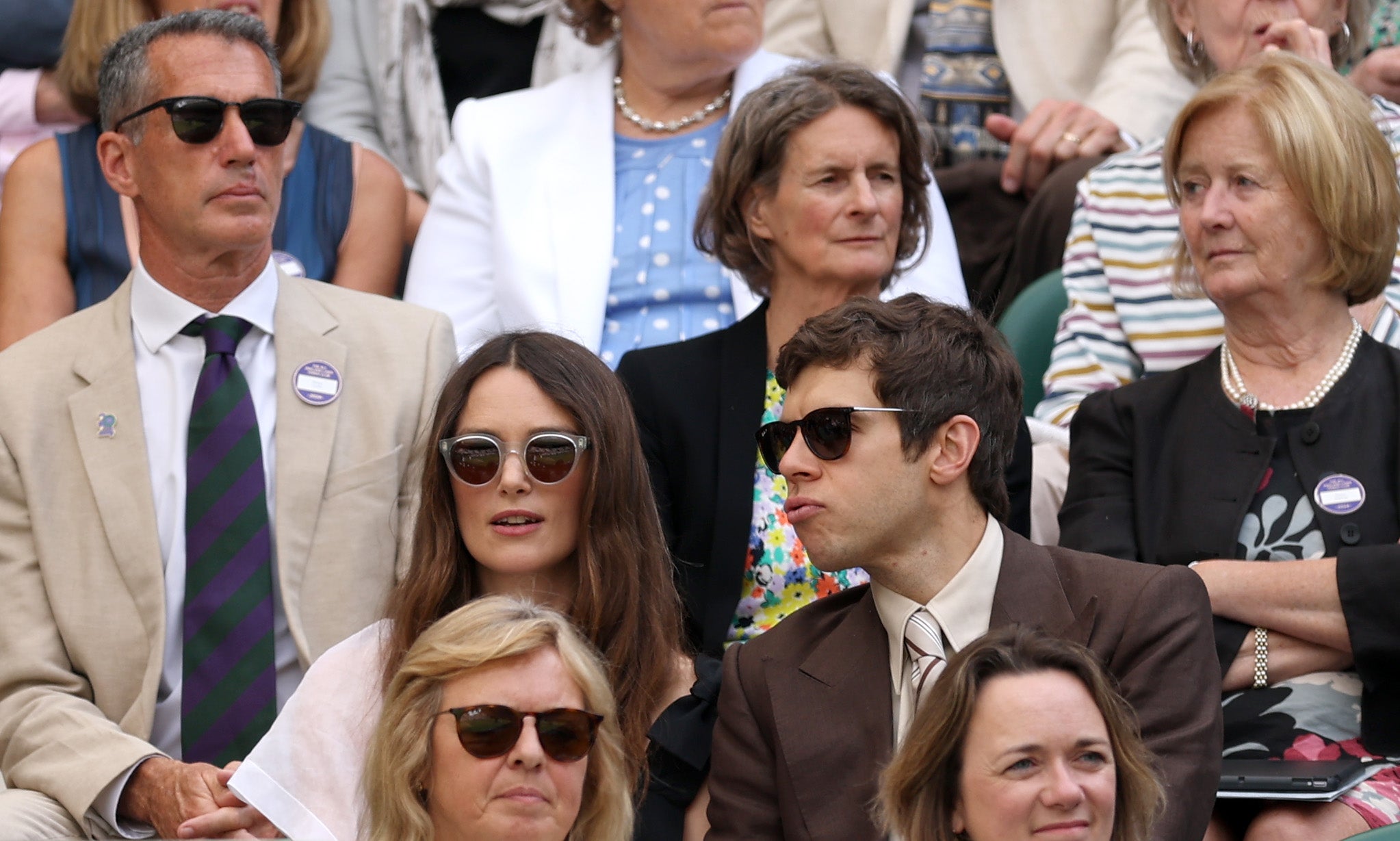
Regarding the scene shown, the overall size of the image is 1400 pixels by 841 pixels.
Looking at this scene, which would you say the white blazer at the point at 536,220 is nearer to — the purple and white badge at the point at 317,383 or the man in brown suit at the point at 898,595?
the purple and white badge at the point at 317,383

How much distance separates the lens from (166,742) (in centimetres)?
344

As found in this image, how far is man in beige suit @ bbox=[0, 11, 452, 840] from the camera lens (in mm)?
3309

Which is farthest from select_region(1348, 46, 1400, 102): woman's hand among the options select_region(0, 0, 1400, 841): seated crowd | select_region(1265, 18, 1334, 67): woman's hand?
select_region(1265, 18, 1334, 67): woman's hand

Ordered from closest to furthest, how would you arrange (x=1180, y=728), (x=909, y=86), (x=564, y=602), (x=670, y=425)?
(x=1180, y=728) → (x=564, y=602) → (x=670, y=425) → (x=909, y=86)

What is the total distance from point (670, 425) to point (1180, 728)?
129 centimetres

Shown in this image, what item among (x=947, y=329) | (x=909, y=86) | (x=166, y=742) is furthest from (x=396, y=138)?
(x=947, y=329)

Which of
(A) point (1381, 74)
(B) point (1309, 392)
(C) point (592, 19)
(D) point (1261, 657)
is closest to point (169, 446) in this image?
(C) point (592, 19)

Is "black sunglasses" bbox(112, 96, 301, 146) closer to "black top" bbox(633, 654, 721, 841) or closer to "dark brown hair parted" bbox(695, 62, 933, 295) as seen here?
"dark brown hair parted" bbox(695, 62, 933, 295)

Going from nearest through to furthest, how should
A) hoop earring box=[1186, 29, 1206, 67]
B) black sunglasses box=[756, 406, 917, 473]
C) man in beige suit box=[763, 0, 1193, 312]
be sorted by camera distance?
black sunglasses box=[756, 406, 917, 473], hoop earring box=[1186, 29, 1206, 67], man in beige suit box=[763, 0, 1193, 312]

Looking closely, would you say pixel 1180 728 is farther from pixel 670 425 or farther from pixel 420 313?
pixel 420 313

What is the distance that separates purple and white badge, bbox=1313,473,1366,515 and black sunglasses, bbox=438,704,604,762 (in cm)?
151

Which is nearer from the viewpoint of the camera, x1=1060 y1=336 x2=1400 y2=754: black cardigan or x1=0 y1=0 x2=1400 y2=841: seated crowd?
x1=0 y1=0 x2=1400 y2=841: seated crowd

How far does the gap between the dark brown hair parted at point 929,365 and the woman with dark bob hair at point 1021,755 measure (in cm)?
54

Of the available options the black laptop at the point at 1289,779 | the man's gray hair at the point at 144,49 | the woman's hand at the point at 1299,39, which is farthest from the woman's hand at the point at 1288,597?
the man's gray hair at the point at 144,49
